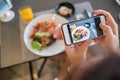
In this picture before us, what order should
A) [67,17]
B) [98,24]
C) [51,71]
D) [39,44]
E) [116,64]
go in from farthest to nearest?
1. [51,71]
2. [67,17]
3. [39,44]
4. [98,24]
5. [116,64]

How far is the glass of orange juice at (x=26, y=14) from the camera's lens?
1.19 metres

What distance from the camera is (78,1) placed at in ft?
4.21

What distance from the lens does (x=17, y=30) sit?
1192 mm

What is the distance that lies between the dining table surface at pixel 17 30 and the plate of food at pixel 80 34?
0.28m

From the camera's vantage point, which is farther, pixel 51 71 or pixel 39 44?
pixel 51 71

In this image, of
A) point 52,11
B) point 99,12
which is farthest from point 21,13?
point 99,12

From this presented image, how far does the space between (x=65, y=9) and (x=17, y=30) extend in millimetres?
314

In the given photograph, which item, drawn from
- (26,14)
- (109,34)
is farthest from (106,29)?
(26,14)

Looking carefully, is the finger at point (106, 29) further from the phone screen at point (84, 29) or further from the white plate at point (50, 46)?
the white plate at point (50, 46)

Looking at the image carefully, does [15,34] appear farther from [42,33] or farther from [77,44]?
[77,44]

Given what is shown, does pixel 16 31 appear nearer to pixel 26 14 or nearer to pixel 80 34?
pixel 26 14

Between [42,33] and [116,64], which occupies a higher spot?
[116,64]

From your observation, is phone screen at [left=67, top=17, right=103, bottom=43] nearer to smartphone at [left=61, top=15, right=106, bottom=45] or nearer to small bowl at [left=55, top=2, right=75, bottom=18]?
smartphone at [left=61, top=15, right=106, bottom=45]

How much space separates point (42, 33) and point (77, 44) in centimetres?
29
